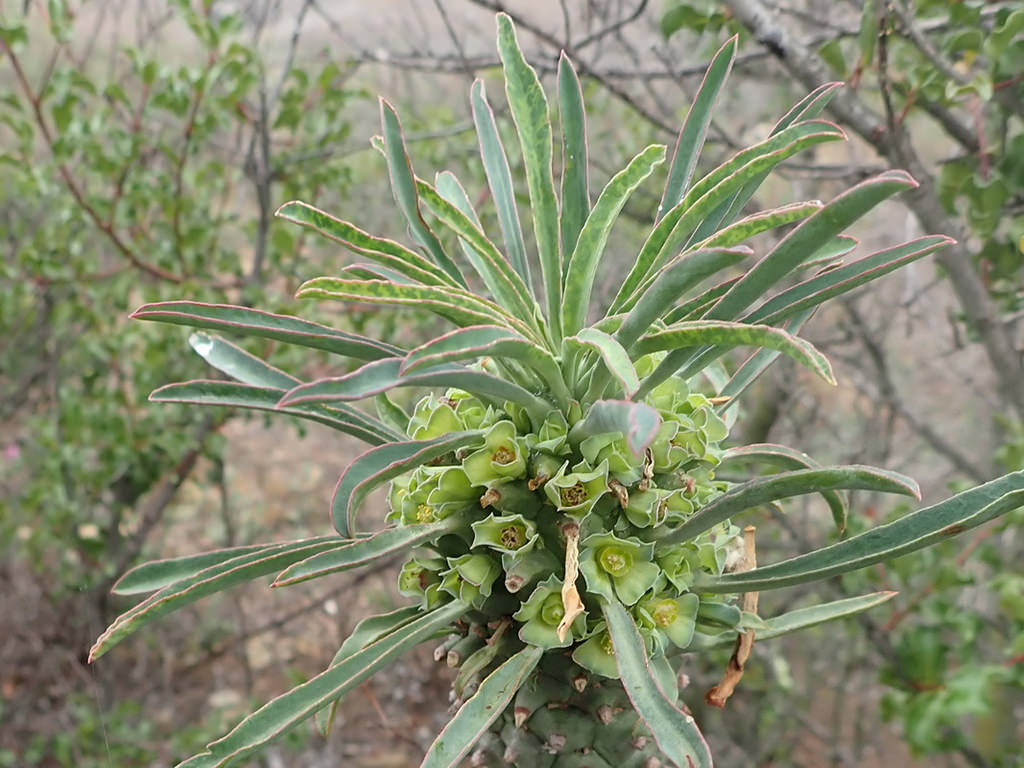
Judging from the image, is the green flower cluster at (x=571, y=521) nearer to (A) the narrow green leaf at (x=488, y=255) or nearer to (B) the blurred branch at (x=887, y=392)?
(A) the narrow green leaf at (x=488, y=255)

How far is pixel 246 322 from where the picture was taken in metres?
0.80

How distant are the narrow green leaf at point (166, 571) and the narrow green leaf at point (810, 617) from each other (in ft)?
1.77

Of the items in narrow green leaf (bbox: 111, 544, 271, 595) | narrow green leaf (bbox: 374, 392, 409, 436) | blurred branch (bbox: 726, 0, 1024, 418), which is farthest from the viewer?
blurred branch (bbox: 726, 0, 1024, 418)

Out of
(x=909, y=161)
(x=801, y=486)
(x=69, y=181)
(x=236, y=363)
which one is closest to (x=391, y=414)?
(x=236, y=363)

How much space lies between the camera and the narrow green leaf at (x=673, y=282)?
0.70 meters

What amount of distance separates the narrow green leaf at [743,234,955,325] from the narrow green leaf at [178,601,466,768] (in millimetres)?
478

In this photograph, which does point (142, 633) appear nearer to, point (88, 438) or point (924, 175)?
point (88, 438)

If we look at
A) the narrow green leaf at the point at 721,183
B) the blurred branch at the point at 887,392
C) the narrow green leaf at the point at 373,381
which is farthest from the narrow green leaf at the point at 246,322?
the blurred branch at the point at 887,392

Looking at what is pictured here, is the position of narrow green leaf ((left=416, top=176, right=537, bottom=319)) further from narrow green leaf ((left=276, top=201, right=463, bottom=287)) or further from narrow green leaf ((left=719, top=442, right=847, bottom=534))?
narrow green leaf ((left=719, top=442, right=847, bottom=534))

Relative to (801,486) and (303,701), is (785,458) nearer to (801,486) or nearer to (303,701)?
(801,486)

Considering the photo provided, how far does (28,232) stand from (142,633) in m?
1.64

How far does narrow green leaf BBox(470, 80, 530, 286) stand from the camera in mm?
1027

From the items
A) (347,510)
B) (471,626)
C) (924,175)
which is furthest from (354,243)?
(924,175)

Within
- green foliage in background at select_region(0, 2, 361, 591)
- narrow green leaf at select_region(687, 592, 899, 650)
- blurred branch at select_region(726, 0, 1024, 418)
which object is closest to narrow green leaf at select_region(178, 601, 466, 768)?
narrow green leaf at select_region(687, 592, 899, 650)
